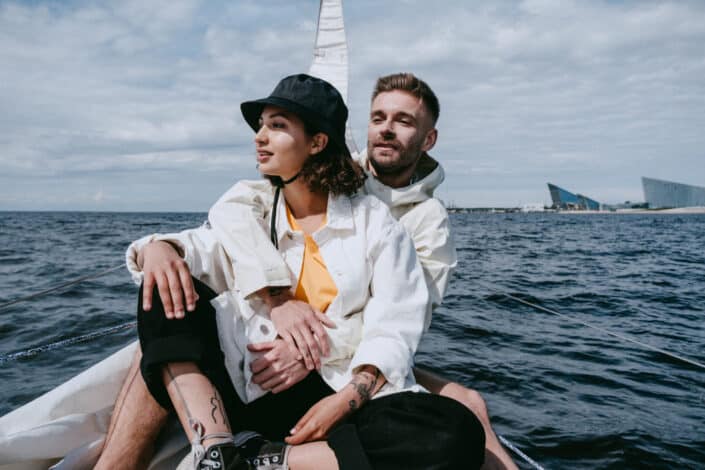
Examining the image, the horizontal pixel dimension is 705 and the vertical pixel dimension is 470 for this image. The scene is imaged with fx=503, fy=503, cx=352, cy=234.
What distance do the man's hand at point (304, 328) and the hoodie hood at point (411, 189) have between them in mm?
873

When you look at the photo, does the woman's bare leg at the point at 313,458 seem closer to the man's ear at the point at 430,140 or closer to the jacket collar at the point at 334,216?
the jacket collar at the point at 334,216

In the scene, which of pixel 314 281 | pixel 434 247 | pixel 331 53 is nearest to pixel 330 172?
pixel 314 281

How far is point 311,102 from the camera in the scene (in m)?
2.09

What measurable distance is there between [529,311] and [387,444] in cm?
681

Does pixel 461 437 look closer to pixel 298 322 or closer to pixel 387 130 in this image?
pixel 298 322

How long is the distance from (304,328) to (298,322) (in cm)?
4

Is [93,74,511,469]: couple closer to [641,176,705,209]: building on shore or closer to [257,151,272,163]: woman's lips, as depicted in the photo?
[257,151,272,163]: woman's lips

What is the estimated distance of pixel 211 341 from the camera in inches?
70.8

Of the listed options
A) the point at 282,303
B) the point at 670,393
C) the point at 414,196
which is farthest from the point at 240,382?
the point at 670,393

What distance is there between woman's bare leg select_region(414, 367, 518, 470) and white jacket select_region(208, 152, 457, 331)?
1.31ft

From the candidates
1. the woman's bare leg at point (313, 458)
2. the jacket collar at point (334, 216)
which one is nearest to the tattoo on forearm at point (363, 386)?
the woman's bare leg at point (313, 458)

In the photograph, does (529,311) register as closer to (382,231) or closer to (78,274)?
(382,231)

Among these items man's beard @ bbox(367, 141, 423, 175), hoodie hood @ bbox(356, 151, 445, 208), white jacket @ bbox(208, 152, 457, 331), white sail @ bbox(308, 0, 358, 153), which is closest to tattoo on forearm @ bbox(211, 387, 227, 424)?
white jacket @ bbox(208, 152, 457, 331)

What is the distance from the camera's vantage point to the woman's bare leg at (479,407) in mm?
2049
